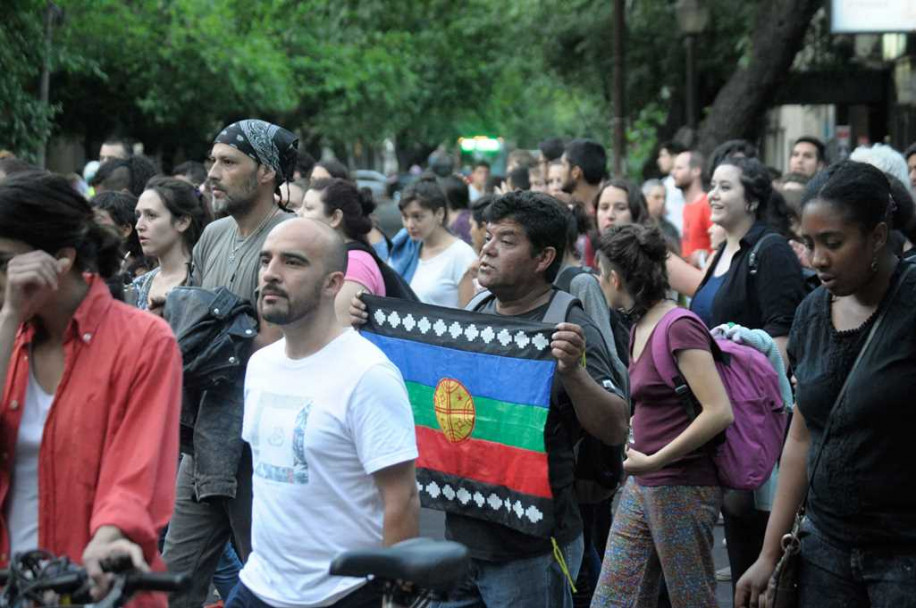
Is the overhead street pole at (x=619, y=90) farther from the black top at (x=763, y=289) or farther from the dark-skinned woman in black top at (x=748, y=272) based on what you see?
the black top at (x=763, y=289)

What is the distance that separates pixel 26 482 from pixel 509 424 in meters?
1.94

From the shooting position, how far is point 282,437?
4426 millimetres

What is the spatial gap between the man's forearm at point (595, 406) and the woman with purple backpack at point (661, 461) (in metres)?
0.80

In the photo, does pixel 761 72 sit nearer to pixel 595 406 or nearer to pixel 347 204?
pixel 347 204

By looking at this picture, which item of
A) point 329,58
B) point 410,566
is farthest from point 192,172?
point 329,58

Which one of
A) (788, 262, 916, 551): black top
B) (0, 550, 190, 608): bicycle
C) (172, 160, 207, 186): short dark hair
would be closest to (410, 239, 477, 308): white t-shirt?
(172, 160, 207, 186): short dark hair

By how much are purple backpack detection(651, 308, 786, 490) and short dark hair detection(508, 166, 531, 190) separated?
760 centimetres

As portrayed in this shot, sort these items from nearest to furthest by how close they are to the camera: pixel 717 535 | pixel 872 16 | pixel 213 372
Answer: pixel 213 372, pixel 717 535, pixel 872 16

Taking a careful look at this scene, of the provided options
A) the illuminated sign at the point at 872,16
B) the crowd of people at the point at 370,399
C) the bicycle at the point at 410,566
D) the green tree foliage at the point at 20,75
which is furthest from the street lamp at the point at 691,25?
the bicycle at the point at 410,566

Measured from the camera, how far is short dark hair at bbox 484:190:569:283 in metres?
5.36

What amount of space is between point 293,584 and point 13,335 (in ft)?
3.88

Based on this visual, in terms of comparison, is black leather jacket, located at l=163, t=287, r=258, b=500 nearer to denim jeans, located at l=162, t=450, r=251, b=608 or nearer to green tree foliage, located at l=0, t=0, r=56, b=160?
denim jeans, located at l=162, t=450, r=251, b=608

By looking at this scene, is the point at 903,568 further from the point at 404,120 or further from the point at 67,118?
the point at 404,120

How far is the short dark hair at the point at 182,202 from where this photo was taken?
6.89m
